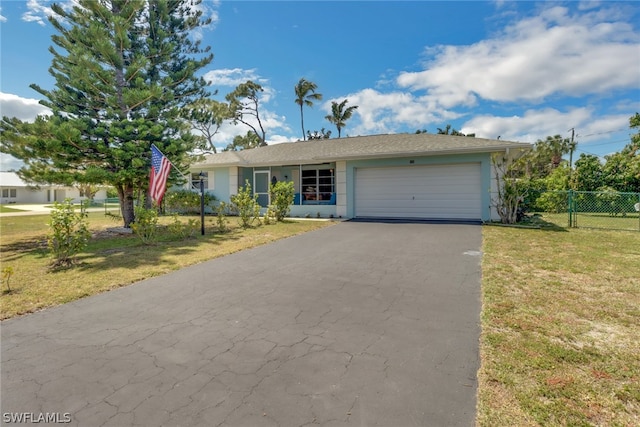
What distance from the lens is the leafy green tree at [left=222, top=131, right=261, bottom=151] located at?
39.6m

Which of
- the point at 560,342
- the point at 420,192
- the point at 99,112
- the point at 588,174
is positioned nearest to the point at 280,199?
the point at 420,192

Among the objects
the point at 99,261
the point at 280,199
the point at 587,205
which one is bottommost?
the point at 99,261

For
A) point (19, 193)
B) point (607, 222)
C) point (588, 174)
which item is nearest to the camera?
point (607, 222)

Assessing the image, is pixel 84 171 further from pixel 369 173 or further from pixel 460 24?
pixel 460 24

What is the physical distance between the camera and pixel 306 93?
105 ft

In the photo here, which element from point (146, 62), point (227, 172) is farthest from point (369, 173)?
point (146, 62)

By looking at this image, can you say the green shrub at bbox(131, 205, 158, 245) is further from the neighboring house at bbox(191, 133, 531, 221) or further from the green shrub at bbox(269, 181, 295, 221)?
the neighboring house at bbox(191, 133, 531, 221)

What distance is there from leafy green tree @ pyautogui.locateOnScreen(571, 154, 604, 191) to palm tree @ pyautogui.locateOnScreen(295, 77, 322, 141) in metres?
23.4

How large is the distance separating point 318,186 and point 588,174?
1675 centimetres

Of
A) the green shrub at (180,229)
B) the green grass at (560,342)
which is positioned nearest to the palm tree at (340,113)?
the green shrub at (180,229)

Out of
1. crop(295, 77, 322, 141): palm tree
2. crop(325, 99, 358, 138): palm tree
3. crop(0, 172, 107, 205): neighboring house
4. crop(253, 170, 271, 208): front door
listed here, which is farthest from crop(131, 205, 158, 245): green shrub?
crop(0, 172, 107, 205): neighboring house

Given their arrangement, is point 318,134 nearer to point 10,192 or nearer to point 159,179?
point 159,179

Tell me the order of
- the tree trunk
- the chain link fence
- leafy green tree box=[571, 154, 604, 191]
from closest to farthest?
the tree trunk
the chain link fence
leafy green tree box=[571, 154, 604, 191]

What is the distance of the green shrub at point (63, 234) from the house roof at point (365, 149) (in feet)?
35.5
